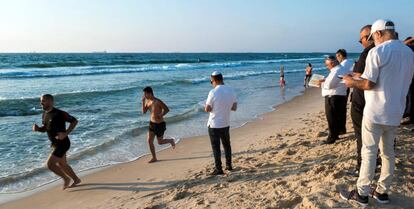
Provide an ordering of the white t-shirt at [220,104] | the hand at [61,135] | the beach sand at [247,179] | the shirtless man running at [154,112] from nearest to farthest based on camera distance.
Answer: the beach sand at [247,179] → the white t-shirt at [220,104] → the hand at [61,135] → the shirtless man running at [154,112]

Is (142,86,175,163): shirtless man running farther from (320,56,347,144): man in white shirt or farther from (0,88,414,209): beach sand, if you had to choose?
(320,56,347,144): man in white shirt

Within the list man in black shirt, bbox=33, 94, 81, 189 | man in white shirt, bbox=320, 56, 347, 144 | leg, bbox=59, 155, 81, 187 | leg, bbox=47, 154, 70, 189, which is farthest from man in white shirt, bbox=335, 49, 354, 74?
leg, bbox=47, 154, 70, 189

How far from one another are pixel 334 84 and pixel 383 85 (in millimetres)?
3041

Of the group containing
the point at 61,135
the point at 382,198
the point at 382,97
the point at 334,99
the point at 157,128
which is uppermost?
the point at 382,97

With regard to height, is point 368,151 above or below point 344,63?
below

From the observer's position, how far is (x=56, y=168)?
20.1 feet

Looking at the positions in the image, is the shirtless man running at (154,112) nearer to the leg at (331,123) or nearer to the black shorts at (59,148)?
the black shorts at (59,148)

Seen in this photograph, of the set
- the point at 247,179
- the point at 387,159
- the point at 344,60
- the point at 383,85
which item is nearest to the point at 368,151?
the point at 387,159

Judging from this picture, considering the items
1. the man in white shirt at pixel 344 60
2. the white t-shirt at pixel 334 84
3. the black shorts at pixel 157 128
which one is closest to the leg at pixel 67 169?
the black shorts at pixel 157 128

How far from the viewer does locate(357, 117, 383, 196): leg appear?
3.50m

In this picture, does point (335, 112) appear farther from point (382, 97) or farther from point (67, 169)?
point (67, 169)

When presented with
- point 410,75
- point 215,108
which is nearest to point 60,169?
point 215,108

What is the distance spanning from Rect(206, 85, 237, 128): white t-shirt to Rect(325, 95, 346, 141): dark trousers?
197 centimetres

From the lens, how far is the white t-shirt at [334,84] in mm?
6324
